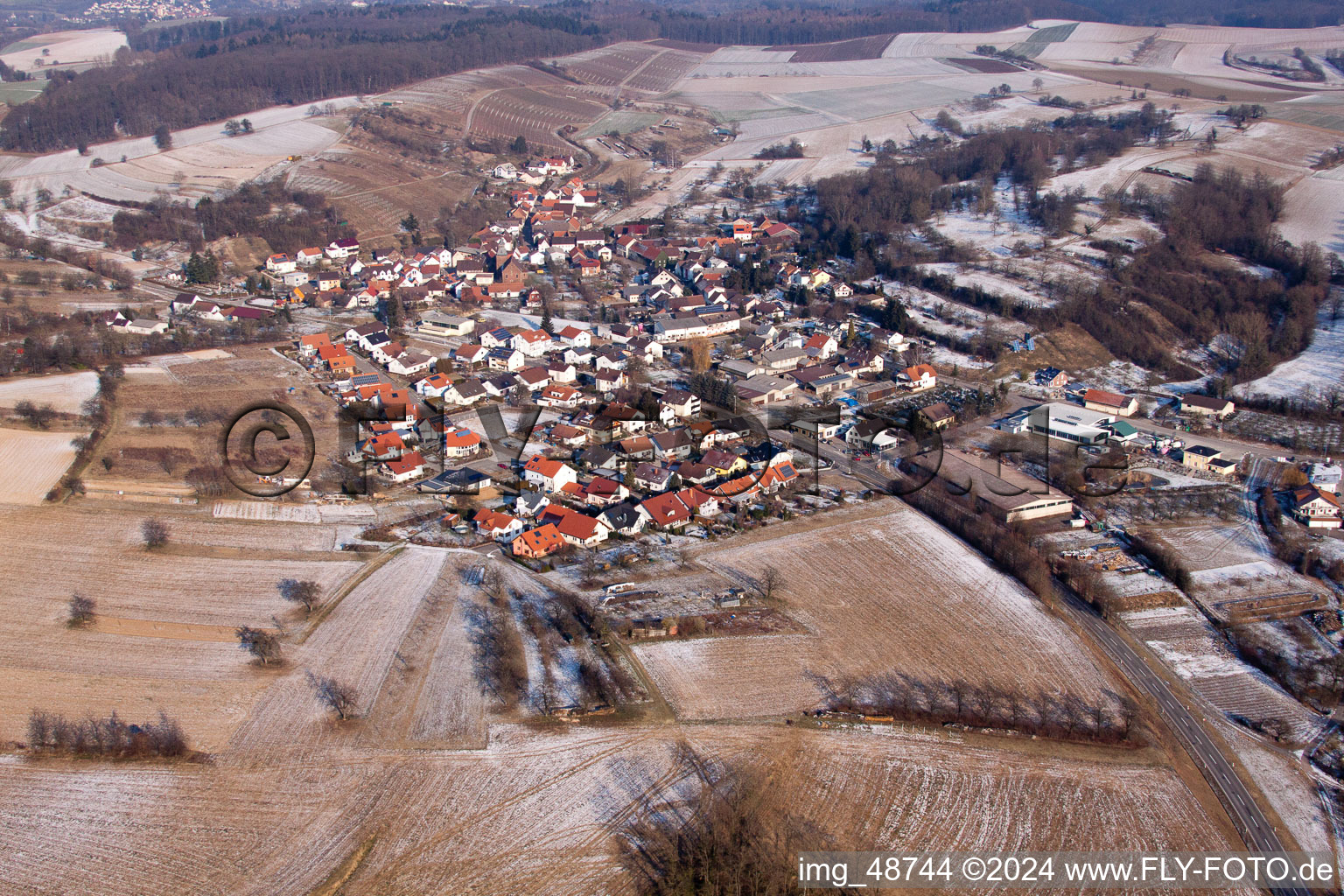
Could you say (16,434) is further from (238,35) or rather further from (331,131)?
(238,35)

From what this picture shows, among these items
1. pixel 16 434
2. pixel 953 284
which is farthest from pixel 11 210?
pixel 953 284

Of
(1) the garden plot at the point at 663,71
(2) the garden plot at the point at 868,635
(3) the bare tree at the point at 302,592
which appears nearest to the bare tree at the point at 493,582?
(3) the bare tree at the point at 302,592

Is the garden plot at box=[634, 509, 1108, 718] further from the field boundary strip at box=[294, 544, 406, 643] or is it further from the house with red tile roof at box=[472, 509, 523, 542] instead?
the field boundary strip at box=[294, 544, 406, 643]

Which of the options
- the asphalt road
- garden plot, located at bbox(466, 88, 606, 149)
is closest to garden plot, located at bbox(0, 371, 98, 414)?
the asphalt road

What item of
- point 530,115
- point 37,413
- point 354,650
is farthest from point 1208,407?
point 530,115

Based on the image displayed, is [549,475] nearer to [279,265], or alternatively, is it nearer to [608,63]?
[279,265]
